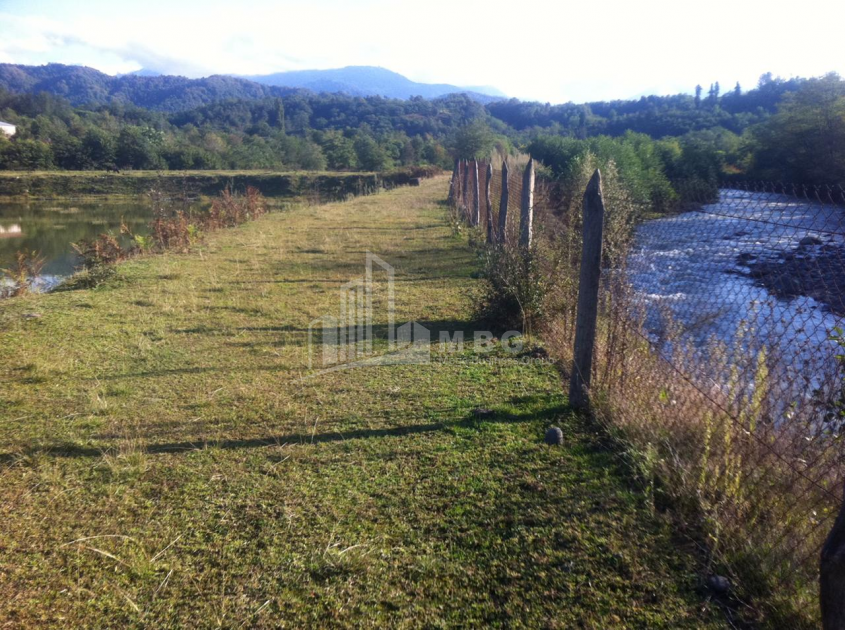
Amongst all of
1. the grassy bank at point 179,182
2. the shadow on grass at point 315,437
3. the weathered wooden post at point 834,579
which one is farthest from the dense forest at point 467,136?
the grassy bank at point 179,182

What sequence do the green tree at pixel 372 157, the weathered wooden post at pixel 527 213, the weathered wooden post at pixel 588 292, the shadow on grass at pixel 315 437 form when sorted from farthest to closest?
the green tree at pixel 372 157 → the weathered wooden post at pixel 527 213 → the weathered wooden post at pixel 588 292 → the shadow on grass at pixel 315 437

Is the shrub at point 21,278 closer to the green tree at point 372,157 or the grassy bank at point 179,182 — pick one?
the grassy bank at point 179,182

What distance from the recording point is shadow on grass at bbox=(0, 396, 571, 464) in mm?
3420

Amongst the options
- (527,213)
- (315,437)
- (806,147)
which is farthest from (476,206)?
(315,437)

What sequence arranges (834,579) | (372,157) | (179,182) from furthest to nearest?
(372,157) < (179,182) < (834,579)

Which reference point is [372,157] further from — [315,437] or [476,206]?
[315,437]

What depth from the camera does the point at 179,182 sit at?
43.5 m

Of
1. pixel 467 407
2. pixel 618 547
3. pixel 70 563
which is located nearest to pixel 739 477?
pixel 618 547

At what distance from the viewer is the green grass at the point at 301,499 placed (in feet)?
7.12

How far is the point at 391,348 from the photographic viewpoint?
18.1 feet

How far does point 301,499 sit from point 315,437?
0.72m

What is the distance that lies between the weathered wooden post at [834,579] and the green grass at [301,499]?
0.66m

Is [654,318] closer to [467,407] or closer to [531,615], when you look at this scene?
[467,407]

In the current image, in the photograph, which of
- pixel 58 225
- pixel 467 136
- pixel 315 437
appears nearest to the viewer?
pixel 315 437
